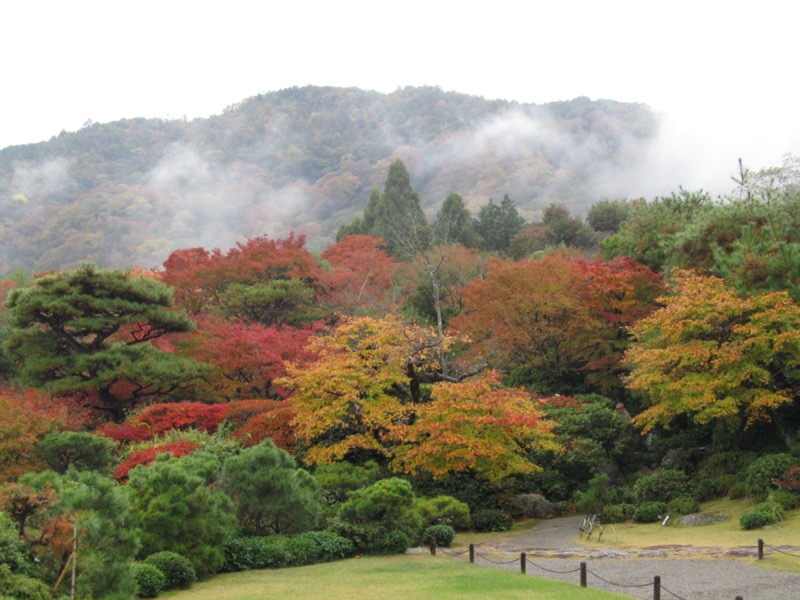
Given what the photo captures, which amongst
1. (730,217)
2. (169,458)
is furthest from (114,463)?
(730,217)

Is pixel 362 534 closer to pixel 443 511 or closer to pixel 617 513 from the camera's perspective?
pixel 443 511

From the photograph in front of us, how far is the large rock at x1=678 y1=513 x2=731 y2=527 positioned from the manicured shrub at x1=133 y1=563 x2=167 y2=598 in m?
11.9

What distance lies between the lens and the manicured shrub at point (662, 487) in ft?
62.5

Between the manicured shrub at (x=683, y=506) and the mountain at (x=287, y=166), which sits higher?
the mountain at (x=287, y=166)

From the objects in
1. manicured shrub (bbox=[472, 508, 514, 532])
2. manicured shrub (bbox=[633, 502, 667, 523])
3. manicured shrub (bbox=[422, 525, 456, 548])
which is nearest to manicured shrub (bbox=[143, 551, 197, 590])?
manicured shrub (bbox=[422, 525, 456, 548])

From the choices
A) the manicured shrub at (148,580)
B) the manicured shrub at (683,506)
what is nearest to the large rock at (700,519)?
the manicured shrub at (683,506)

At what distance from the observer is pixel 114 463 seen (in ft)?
61.8

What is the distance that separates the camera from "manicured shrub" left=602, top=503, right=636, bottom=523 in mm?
Answer: 18766

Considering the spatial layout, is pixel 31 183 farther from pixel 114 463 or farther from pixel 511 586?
pixel 511 586

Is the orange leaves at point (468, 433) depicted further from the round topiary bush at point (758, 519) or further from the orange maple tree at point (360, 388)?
Result: the round topiary bush at point (758, 519)

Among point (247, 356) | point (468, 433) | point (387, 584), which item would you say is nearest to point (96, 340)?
point (247, 356)

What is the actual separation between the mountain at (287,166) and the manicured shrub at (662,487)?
195ft

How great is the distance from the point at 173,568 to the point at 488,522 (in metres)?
9.26

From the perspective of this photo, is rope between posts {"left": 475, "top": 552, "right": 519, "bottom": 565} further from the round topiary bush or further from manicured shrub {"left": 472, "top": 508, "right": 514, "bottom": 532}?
the round topiary bush
